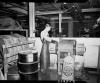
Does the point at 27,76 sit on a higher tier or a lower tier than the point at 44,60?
lower

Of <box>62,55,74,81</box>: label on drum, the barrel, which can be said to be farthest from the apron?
<box>62,55,74,81</box>: label on drum

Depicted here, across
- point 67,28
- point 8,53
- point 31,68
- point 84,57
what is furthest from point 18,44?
point 67,28

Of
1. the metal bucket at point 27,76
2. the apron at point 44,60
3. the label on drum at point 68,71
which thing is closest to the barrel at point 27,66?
the metal bucket at point 27,76

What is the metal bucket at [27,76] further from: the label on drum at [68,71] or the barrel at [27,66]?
the label on drum at [68,71]

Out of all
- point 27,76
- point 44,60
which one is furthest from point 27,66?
point 44,60

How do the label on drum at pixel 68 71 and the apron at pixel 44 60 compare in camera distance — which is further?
the apron at pixel 44 60

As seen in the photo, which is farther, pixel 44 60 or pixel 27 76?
pixel 44 60

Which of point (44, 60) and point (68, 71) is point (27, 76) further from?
point (68, 71)

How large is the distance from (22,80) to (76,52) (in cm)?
92

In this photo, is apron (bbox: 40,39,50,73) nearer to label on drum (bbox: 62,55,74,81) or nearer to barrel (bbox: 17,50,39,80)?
barrel (bbox: 17,50,39,80)

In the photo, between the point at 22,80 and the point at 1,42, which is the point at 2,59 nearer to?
the point at 1,42

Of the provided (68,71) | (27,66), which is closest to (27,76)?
(27,66)

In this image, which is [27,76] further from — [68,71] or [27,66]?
[68,71]

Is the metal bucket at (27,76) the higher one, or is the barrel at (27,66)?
the barrel at (27,66)
